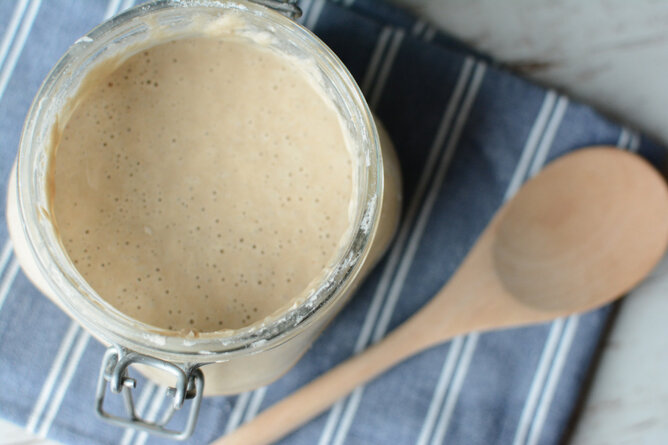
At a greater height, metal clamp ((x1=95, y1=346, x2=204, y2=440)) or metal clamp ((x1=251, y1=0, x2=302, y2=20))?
metal clamp ((x1=251, y1=0, x2=302, y2=20))

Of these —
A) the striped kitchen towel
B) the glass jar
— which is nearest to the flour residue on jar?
the glass jar

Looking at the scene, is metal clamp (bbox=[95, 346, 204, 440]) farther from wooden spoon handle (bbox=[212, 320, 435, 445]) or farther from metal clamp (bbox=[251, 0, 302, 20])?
metal clamp (bbox=[251, 0, 302, 20])

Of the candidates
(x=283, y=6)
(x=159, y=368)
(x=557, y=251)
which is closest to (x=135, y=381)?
(x=159, y=368)

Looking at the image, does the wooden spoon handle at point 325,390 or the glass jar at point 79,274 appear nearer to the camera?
the glass jar at point 79,274

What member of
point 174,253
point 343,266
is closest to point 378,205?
point 343,266

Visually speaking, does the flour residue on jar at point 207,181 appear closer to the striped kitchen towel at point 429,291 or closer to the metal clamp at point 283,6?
the metal clamp at point 283,6

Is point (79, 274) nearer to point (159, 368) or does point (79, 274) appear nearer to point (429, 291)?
point (159, 368)

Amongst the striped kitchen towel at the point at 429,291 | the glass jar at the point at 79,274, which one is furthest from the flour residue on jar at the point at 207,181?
the striped kitchen towel at the point at 429,291
